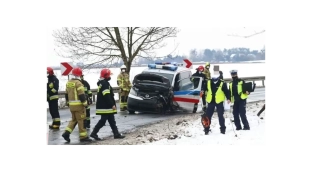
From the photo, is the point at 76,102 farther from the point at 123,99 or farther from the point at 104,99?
the point at 123,99

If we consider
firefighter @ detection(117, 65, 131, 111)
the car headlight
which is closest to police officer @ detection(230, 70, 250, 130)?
the car headlight

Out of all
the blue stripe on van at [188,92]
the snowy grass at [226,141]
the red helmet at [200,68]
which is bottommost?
the snowy grass at [226,141]

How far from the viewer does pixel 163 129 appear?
33.2 ft

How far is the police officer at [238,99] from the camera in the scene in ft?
30.8

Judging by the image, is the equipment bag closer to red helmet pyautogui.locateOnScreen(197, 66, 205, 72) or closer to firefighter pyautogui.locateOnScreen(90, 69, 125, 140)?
firefighter pyautogui.locateOnScreen(90, 69, 125, 140)

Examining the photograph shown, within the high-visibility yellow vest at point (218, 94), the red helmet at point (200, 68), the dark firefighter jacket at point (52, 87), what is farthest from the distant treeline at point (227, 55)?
the dark firefighter jacket at point (52, 87)

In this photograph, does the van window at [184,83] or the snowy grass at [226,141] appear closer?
the snowy grass at [226,141]

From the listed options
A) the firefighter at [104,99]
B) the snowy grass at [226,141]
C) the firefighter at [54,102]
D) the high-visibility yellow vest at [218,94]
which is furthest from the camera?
the firefighter at [54,102]

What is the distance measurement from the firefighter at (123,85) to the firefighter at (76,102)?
4290mm

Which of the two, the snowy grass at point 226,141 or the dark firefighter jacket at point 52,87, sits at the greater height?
the dark firefighter jacket at point 52,87

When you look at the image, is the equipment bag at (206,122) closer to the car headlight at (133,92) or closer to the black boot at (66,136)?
the black boot at (66,136)

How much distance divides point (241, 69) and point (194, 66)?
304 cm
